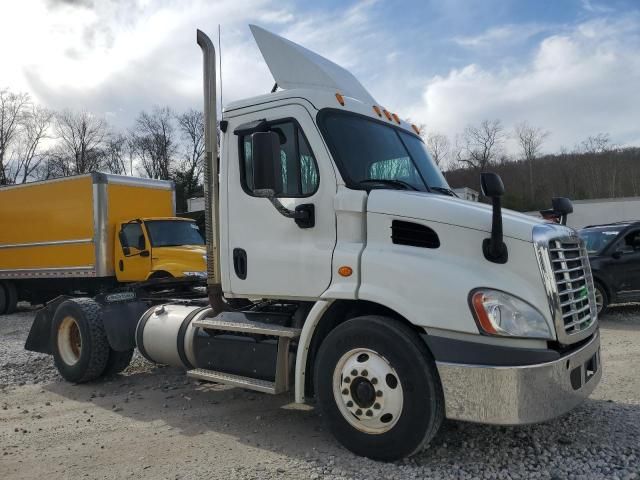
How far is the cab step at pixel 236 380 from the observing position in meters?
4.45

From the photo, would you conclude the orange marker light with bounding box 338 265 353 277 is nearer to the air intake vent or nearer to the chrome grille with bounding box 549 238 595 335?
the air intake vent

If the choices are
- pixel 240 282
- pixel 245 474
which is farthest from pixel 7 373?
pixel 245 474

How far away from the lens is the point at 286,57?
505 cm

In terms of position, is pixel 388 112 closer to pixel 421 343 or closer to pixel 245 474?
pixel 421 343

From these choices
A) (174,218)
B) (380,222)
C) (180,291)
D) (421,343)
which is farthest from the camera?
(174,218)

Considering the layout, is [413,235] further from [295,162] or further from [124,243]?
[124,243]

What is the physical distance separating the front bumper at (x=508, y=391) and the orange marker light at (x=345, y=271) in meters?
0.92

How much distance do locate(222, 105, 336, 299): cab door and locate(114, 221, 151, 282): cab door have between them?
7.31 metres

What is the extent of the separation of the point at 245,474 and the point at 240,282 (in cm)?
161

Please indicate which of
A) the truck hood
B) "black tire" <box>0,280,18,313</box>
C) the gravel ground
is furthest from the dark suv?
"black tire" <box>0,280,18,313</box>

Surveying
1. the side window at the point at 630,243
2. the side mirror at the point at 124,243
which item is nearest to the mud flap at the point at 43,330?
the side mirror at the point at 124,243

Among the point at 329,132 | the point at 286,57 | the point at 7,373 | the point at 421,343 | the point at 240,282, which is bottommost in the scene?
the point at 7,373

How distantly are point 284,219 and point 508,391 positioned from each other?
2.11 m

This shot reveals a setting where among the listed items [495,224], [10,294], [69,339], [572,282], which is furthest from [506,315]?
[10,294]
